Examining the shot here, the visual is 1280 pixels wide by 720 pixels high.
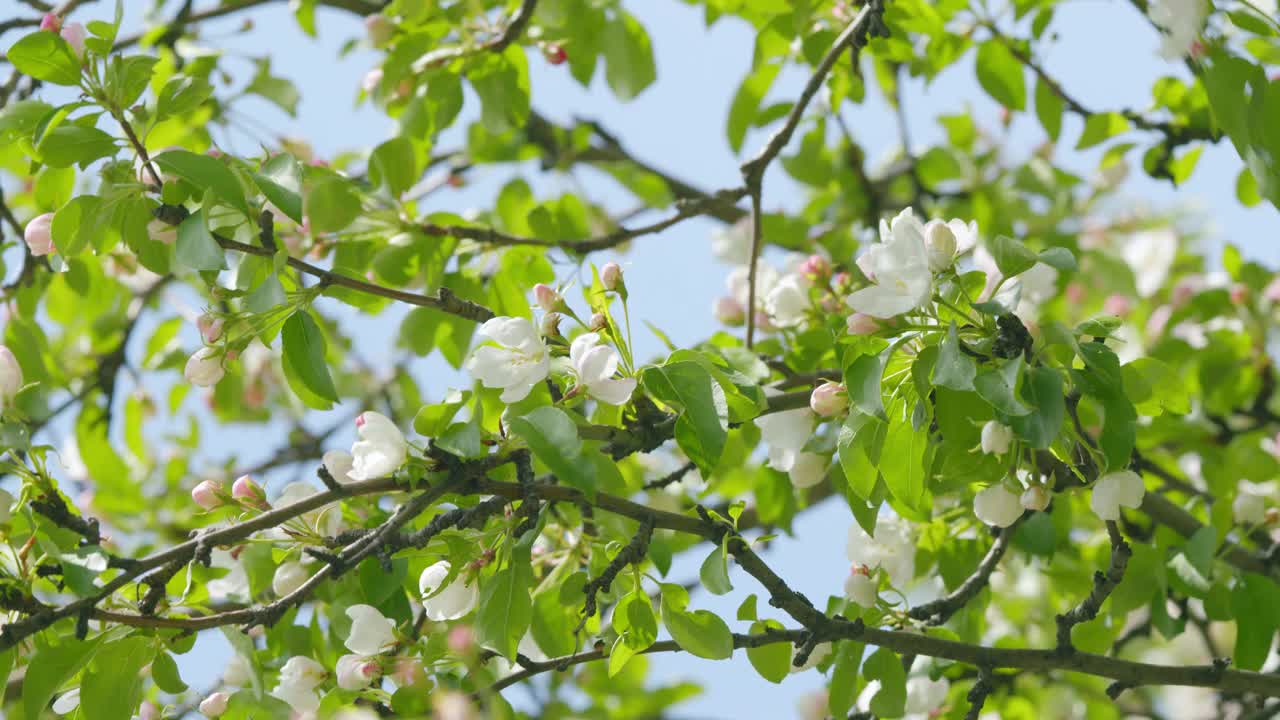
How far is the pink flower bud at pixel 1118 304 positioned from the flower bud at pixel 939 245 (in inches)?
87.9

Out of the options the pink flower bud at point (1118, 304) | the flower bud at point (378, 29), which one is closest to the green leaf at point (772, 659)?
the flower bud at point (378, 29)

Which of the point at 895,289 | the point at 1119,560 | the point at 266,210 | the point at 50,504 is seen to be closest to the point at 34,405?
the point at 50,504

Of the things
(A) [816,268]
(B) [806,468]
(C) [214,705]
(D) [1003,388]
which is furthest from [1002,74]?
(C) [214,705]

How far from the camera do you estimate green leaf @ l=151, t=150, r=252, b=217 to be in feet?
4.55

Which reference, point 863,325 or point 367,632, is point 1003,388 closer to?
point 863,325

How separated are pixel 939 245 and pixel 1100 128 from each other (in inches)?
47.1

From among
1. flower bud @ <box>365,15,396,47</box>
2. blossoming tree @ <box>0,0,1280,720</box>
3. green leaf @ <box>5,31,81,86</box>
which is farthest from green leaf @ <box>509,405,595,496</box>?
flower bud @ <box>365,15,396,47</box>

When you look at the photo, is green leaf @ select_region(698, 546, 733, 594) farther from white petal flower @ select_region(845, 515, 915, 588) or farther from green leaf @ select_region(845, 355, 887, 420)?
white petal flower @ select_region(845, 515, 915, 588)

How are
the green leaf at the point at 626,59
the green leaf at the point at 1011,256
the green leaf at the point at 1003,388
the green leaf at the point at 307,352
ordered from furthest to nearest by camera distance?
the green leaf at the point at 626,59 < the green leaf at the point at 307,352 < the green leaf at the point at 1011,256 < the green leaf at the point at 1003,388

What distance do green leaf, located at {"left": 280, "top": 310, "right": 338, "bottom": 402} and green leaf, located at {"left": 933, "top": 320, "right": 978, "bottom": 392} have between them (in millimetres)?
689

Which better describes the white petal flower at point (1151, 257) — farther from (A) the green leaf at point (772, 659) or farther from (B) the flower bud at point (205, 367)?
(B) the flower bud at point (205, 367)

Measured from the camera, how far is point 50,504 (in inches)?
57.8

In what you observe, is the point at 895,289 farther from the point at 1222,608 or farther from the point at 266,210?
the point at 1222,608

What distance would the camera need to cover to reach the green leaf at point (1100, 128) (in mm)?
2305
